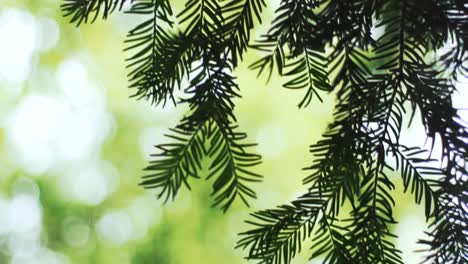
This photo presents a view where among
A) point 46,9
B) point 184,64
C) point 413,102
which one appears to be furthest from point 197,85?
point 46,9

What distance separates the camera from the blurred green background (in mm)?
3053

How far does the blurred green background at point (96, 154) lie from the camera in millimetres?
3053

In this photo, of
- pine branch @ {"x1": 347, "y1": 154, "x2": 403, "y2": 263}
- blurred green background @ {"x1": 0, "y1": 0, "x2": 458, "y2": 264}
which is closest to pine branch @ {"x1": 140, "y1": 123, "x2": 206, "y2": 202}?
pine branch @ {"x1": 347, "y1": 154, "x2": 403, "y2": 263}

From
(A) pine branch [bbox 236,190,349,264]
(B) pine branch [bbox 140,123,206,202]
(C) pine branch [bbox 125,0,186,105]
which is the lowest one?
(A) pine branch [bbox 236,190,349,264]

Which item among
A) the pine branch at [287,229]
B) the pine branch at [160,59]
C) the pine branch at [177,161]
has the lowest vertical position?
the pine branch at [287,229]

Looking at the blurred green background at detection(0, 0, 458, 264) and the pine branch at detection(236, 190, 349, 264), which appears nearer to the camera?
the pine branch at detection(236, 190, 349, 264)

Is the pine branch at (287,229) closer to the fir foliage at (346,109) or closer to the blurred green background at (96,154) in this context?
the fir foliage at (346,109)

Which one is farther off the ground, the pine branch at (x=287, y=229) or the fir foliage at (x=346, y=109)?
the fir foliage at (x=346, y=109)

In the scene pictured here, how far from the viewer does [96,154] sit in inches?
126

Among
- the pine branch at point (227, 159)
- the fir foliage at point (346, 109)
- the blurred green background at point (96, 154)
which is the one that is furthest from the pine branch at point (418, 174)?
the blurred green background at point (96, 154)

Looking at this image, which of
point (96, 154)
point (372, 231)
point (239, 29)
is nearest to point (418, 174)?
point (372, 231)

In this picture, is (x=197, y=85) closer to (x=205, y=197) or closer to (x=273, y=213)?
(x=273, y=213)

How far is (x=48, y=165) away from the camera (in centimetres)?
315

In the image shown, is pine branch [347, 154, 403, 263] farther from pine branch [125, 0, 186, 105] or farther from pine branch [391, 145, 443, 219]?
pine branch [125, 0, 186, 105]
